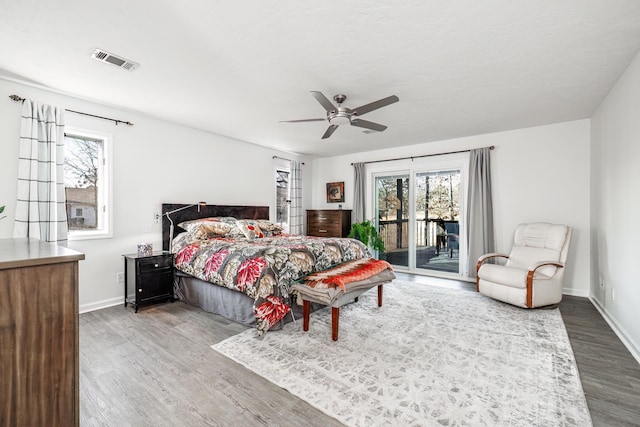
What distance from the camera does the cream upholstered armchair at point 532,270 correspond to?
351cm

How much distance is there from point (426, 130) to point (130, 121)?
4492 mm

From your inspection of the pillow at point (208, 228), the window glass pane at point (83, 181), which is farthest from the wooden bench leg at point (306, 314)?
the window glass pane at point (83, 181)

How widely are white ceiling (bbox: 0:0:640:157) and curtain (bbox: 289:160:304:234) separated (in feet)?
8.49

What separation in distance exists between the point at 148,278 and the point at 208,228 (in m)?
0.96

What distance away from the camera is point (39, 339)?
1083mm

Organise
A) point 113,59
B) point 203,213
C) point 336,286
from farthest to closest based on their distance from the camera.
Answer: point 203,213 → point 336,286 → point 113,59

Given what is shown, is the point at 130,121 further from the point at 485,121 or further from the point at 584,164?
the point at 584,164

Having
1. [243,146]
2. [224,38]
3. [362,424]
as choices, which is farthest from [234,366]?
[243,146]

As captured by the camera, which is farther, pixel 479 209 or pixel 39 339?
pixel 479 209

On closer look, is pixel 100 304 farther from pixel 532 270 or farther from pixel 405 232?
pixel 532 270

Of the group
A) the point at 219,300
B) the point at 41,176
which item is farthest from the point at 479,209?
the point at 41,176

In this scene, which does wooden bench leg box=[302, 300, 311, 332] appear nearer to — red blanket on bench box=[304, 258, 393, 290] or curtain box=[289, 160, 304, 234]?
red blanket on bench box=[304, 258, 393, 290]

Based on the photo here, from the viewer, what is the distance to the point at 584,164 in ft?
13.8

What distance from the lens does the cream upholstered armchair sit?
351cm
